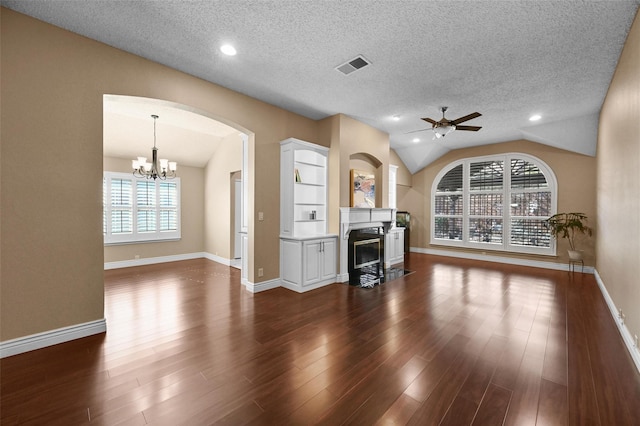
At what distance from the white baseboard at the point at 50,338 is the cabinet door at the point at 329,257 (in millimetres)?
3075

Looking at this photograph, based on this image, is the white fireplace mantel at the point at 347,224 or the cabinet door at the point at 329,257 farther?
the white fireplace mantel at the point at 347,224

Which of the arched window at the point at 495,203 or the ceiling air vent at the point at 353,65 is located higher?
the ceiling air vent at the point at 353,65

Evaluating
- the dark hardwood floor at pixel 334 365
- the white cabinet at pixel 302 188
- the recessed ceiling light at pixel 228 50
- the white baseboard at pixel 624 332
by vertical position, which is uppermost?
the recessed ceiling light at pixel 228 50

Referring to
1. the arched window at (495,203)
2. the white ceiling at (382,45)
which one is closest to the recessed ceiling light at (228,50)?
the white ceiling at (382,45)

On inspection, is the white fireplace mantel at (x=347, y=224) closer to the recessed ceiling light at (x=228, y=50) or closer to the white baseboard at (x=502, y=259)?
the recessed ceiling light at (x=228, y=50)

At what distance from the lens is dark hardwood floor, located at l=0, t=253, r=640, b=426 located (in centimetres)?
175

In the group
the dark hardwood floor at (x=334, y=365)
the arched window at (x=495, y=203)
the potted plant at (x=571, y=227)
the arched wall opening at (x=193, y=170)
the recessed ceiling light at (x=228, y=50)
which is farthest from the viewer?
the arched window at (x=495, y=203)

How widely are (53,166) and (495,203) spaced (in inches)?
342

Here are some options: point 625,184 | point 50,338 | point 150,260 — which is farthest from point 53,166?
point 625,184

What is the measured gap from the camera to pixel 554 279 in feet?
17.1

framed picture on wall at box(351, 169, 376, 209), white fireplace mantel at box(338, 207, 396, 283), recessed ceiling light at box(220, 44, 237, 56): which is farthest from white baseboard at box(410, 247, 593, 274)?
recessed ceiling light at box(220, 44, 237, 56)

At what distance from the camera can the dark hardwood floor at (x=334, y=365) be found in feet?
5.73

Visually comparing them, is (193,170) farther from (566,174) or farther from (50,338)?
(566,174)

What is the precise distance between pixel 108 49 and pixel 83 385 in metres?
3.32
